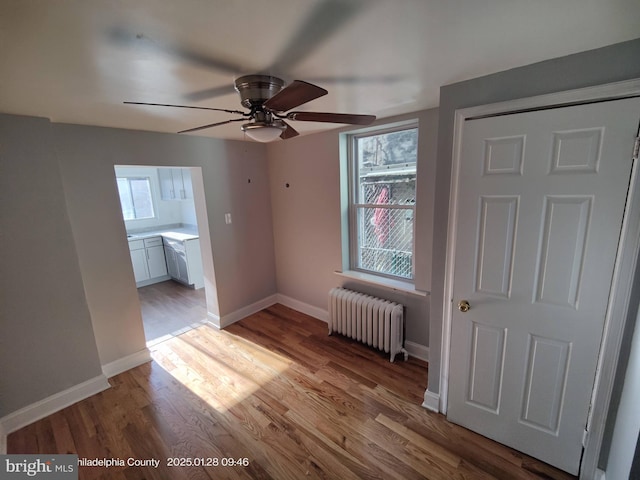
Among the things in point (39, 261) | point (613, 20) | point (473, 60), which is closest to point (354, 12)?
point (473, 60)

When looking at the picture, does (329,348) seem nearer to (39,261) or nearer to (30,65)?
(39,261)

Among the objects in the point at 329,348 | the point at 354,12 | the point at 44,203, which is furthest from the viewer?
the point at 329,348

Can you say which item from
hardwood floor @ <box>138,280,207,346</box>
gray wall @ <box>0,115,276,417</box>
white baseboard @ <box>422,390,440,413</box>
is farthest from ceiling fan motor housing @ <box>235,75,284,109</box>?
hardwood floor @ <box>138,280,207,346</box>

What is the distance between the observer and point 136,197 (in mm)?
5145

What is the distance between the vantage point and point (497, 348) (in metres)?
1.75

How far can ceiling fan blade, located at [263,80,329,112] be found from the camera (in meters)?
1.10

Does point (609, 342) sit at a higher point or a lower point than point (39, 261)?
lower

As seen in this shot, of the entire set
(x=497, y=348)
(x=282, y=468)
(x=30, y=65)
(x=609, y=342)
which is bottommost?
(x=282, y=468)

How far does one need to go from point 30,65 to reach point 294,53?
1.17 m

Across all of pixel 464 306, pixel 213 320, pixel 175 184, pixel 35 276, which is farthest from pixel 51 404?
pixel 175 184

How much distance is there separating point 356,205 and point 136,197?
14.4 ft

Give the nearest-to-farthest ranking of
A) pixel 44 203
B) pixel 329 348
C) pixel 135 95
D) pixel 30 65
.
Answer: pixel 30 65 < pixel 135 95 < pixel 44 203 < pixel 329 348

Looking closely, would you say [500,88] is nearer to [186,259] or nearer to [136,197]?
[186,259]

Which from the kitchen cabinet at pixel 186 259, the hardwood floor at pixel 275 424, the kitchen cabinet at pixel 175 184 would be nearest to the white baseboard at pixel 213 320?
the hardwood floor at pixel 275 424
